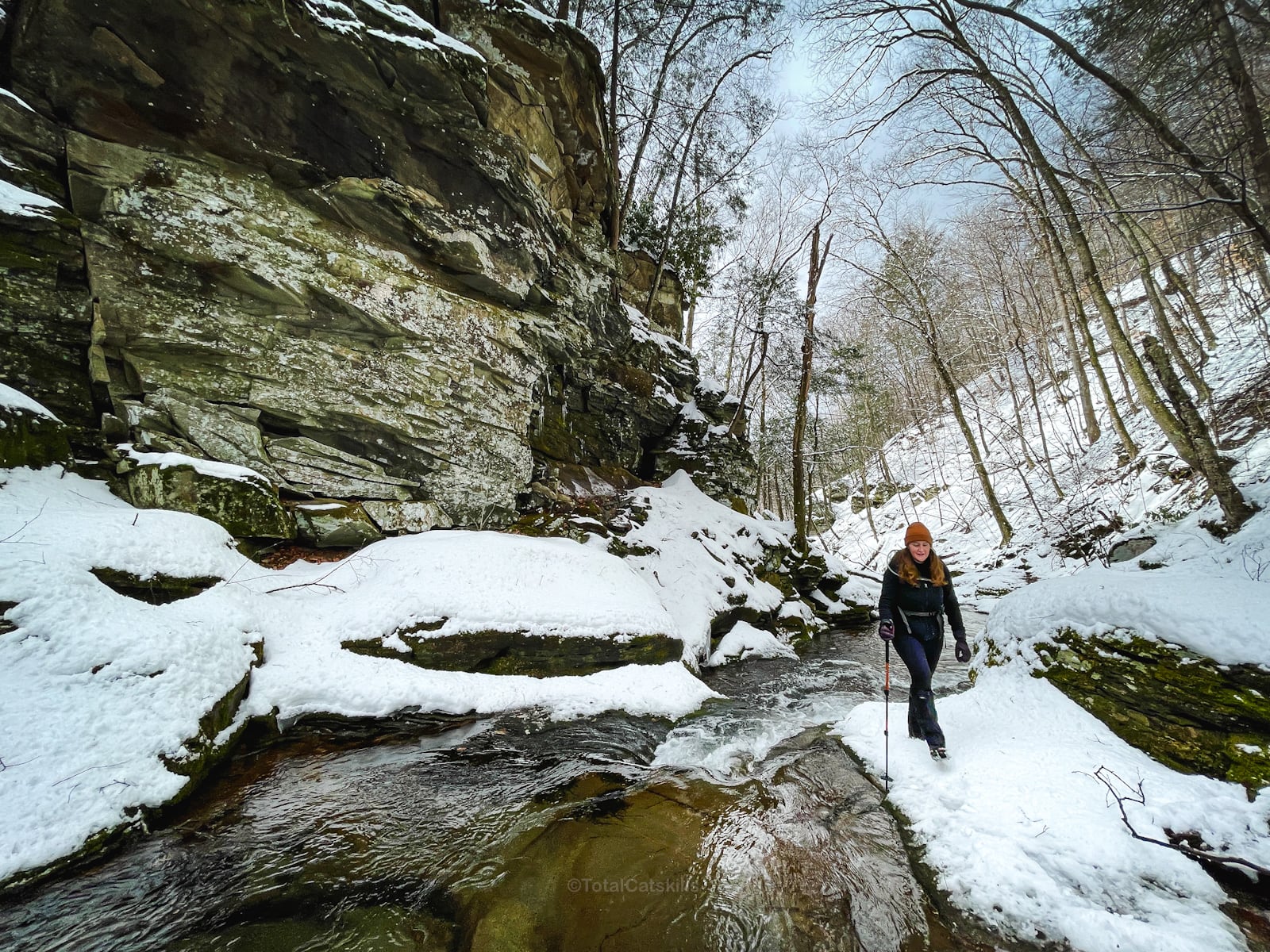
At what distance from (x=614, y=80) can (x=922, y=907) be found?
1776 centimetres

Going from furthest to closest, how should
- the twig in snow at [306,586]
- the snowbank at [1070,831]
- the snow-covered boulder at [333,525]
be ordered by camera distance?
the snow-covered boulder at [333,525] < the twig in snow at [306,586] < the snowbank at [1070,831]

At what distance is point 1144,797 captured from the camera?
3031 millimetres

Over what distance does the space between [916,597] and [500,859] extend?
4218 mm

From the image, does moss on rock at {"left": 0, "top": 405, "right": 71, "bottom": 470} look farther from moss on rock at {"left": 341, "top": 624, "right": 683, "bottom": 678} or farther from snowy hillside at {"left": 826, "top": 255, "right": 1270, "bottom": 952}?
snowy hillside at {"left": 826, "top": 255, "right": 1270, "bottom": 952}

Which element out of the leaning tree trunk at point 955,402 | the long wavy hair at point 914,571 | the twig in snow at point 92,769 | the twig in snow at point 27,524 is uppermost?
the leaning tree trunk at point 955,402

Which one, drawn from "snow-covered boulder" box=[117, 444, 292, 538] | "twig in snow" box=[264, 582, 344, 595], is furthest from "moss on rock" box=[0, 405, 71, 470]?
"twig in snow" box=[264, 582, 344, 595]

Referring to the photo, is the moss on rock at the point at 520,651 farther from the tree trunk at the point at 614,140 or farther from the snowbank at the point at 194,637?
the tree trunk at the point at 614,140

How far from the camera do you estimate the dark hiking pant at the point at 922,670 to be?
4223mm

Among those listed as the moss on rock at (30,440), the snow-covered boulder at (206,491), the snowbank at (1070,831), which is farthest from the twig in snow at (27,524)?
the snowbank at (1070,831)

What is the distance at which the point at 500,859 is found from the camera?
10.0 ft

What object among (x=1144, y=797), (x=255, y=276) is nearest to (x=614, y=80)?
(x=255, y=276)

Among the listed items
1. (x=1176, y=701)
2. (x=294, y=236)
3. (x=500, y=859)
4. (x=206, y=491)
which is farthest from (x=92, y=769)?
(x=1176, y=701)

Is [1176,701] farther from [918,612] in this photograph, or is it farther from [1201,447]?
[1201,447]

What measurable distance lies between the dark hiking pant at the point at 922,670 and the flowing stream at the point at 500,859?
0.55m
